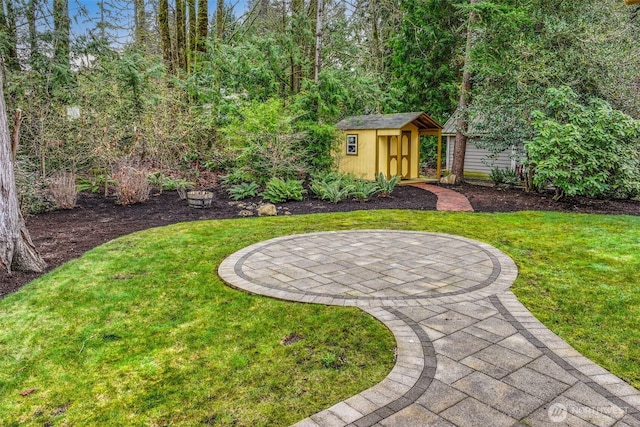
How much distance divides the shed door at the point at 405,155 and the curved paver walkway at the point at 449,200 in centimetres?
173

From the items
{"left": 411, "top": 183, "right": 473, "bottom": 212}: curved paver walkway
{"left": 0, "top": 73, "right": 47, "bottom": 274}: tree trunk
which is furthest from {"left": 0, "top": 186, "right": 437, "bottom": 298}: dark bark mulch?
{"left": 411, "top": 183, "right": 473, "bottom": 212}: curved paver walkway

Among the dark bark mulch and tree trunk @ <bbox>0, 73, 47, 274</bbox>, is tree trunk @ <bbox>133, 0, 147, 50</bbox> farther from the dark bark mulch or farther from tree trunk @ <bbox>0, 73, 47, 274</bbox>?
tree trunk @ <bbox>0, 73, 47, 274</bbox>

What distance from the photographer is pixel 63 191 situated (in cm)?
856

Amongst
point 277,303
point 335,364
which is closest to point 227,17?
point 277,303

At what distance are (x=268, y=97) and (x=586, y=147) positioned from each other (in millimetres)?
7941

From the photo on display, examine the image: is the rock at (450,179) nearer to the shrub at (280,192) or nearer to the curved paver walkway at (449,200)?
the curved paver walkway at (449,200)

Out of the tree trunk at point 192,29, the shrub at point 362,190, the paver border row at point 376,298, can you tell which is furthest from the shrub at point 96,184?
the paver border row at point 376,298

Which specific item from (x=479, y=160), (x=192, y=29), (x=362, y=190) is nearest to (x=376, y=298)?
(x=362, y=190)

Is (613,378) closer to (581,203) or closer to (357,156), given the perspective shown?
(581,203)

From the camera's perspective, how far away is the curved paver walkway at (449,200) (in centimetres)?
963

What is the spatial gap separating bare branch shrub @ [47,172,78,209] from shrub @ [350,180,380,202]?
6.18 m

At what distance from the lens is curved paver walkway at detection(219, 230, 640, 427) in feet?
7.81

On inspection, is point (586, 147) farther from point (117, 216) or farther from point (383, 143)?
point (117, 216)

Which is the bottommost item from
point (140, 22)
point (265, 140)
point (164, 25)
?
point (265, 140)
